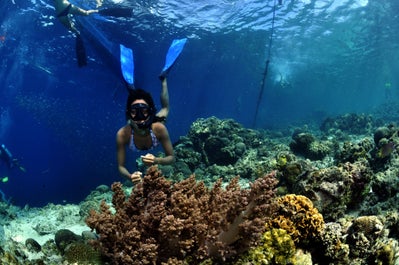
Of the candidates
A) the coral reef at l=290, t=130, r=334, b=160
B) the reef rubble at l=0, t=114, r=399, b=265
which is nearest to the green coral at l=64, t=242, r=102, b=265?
the reef rubble at l=0, t=114, r=399, b=265

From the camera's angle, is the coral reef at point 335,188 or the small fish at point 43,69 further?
the small fish at point 43,69

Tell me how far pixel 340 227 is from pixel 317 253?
0.52m

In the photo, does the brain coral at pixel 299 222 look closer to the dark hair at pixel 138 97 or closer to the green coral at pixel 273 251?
the green coral at pixel 273 251

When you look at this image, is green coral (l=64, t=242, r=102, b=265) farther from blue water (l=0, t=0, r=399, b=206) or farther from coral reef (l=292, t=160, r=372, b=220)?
blue water (l=0, t=0, r=399, b=206)

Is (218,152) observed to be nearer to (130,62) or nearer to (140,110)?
(130,62)

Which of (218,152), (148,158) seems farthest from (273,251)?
(218,152)

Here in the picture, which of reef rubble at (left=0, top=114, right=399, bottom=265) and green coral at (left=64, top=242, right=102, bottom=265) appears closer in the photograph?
reef rubble at (left=0, top=114, right=399, bottom=265)

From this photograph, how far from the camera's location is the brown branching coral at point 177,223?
312 centimetres

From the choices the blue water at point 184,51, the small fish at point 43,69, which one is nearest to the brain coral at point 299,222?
the blue water at point 184,51

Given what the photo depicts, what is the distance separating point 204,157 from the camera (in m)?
12.7

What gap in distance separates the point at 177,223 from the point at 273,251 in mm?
1261

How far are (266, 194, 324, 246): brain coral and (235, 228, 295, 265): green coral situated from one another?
19cm

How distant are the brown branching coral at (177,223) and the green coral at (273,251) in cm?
10

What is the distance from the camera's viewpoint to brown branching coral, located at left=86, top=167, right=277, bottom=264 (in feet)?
10.2
